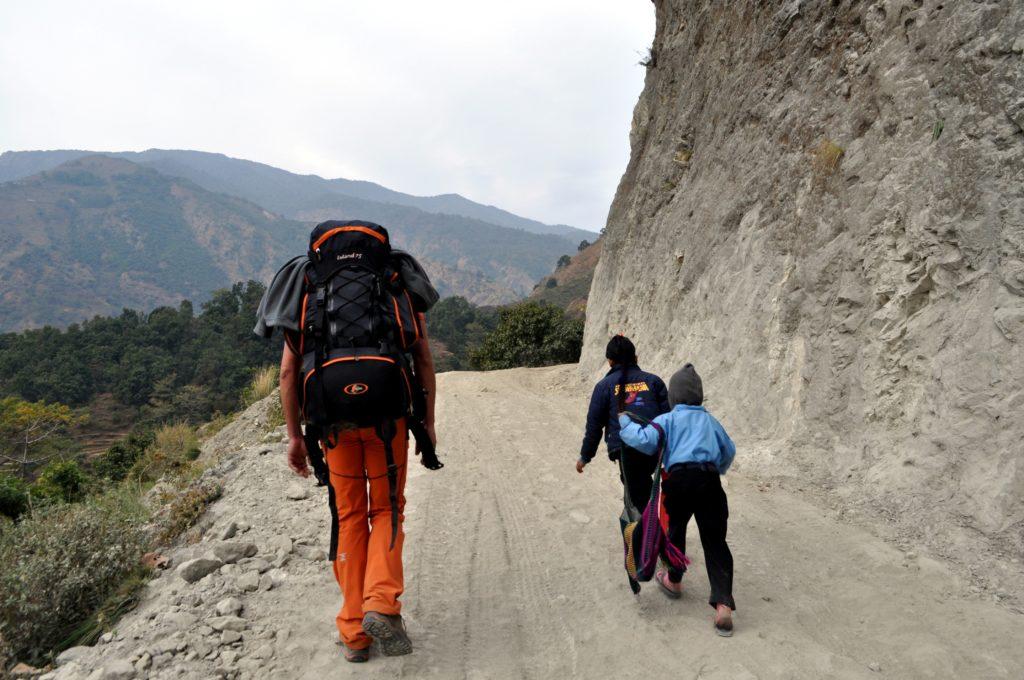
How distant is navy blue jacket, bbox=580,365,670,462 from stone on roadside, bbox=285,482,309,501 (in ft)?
10.3

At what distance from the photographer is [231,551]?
4215 millimetres

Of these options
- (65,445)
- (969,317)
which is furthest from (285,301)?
(65,445)

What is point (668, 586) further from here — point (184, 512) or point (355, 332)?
→ point (184, 512)

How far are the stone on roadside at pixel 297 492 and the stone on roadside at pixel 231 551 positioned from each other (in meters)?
1.36

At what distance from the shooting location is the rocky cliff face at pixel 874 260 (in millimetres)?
4168

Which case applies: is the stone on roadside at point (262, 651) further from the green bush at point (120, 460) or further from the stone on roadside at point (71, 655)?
the green bush at point (120, 460)

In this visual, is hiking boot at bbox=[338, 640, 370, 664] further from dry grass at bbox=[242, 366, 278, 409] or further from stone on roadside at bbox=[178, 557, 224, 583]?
dry grass at bbox=[242, 366, 278, 409]

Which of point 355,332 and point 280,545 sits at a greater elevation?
point 355,332

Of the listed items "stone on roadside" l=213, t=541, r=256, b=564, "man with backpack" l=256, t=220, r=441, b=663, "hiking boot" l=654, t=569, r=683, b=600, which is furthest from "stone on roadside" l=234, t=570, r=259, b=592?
"hiking boot" l=654, t=569, r=683, b=600

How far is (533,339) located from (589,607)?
708 inches

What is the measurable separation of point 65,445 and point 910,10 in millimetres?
37175

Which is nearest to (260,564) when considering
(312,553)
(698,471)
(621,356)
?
(312,553)

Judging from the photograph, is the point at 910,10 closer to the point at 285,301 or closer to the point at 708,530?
the point at 708,530

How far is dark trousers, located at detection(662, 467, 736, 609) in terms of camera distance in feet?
10.6
